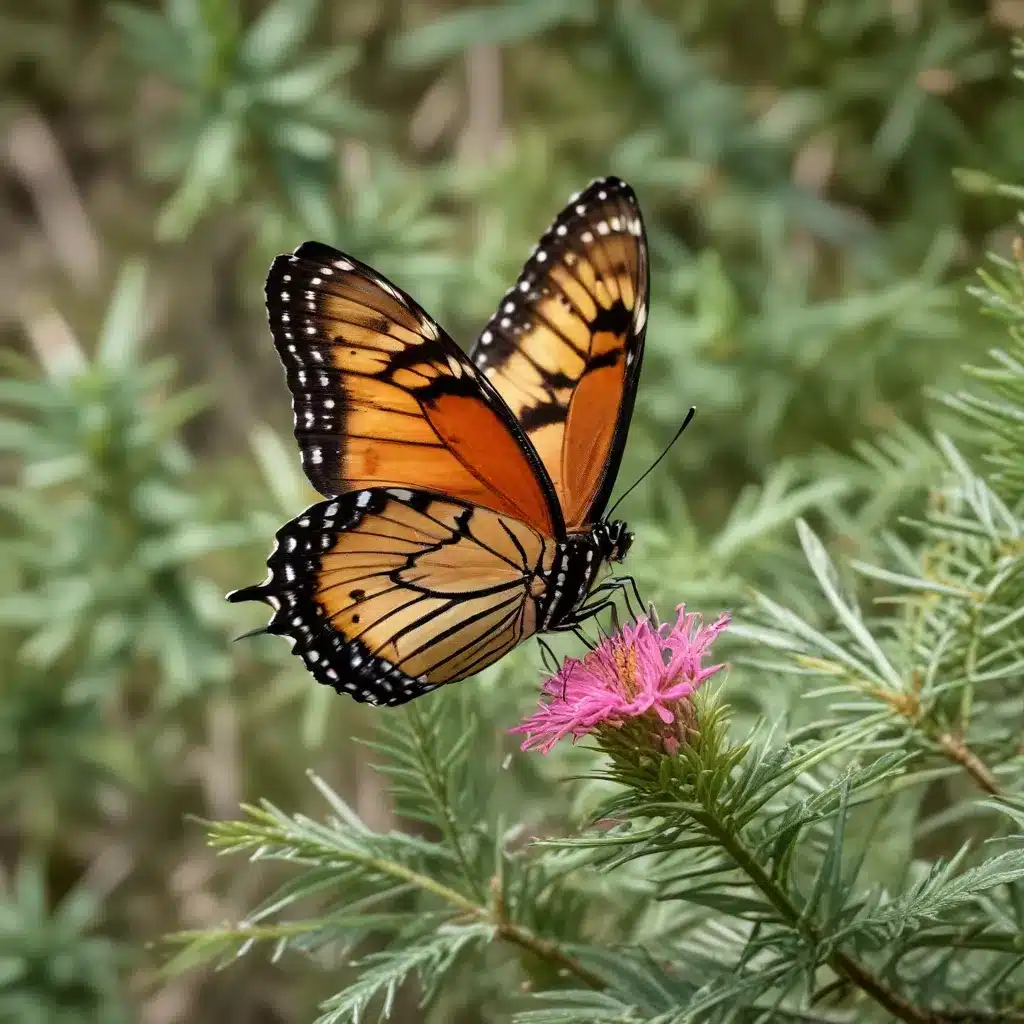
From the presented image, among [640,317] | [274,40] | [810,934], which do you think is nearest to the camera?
[810,934]

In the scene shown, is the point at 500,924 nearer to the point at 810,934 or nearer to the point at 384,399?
the point at 810,934

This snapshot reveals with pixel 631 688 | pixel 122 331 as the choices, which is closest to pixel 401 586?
pixel 631 688

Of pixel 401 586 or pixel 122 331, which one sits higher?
pixel 122 331

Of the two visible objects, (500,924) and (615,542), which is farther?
(615,542)

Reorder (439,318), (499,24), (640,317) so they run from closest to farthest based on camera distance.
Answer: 1. (640,317)
2. (499,24)
3. (439,318)

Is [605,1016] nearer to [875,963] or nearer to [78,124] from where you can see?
[875,963]

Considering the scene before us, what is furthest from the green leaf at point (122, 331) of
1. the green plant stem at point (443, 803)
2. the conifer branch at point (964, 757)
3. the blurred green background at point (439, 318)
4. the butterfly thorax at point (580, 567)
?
the conifer branch at point (964, 757)

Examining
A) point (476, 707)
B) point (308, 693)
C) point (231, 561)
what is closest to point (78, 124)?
point (231, 561)
